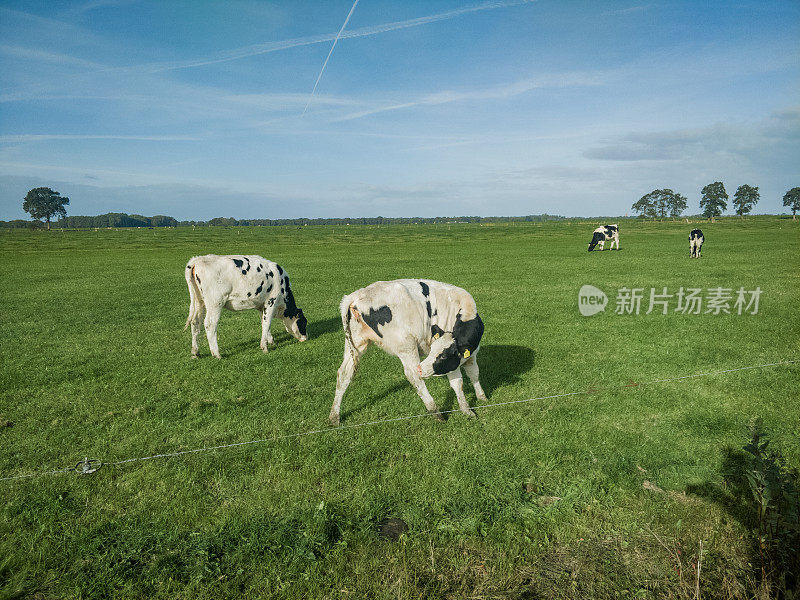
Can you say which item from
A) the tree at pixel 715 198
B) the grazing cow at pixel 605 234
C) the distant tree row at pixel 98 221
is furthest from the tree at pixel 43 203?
the tree at pixel 715 198

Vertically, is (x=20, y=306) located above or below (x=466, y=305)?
below

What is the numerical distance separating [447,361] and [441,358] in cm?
11

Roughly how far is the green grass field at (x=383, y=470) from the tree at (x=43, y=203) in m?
181

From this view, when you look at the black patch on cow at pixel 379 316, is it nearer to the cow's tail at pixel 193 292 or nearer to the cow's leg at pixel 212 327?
the cow's leg at pixel 212 327

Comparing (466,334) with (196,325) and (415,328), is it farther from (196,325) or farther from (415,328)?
(196,325)

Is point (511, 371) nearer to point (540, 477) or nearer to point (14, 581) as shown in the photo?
point (540, 477)

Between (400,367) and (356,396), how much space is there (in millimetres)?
1885

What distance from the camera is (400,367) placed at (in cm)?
997

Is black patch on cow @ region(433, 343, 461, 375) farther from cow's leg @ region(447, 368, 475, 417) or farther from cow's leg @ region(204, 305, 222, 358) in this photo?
cow's leg @ region(204, 305, 222, 358)

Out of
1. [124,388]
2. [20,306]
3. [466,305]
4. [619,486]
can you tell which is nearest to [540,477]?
[619,486]

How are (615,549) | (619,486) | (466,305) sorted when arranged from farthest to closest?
(466,305), (619,486), (615,549)

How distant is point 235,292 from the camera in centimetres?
1129

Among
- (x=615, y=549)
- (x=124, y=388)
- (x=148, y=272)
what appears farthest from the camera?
(x=148, y=272)

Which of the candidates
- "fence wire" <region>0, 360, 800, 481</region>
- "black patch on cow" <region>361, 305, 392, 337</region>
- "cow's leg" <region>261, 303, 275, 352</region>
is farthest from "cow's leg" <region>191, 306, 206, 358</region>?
"black patch on cow" <region>361, 305, 392, 337</region>
